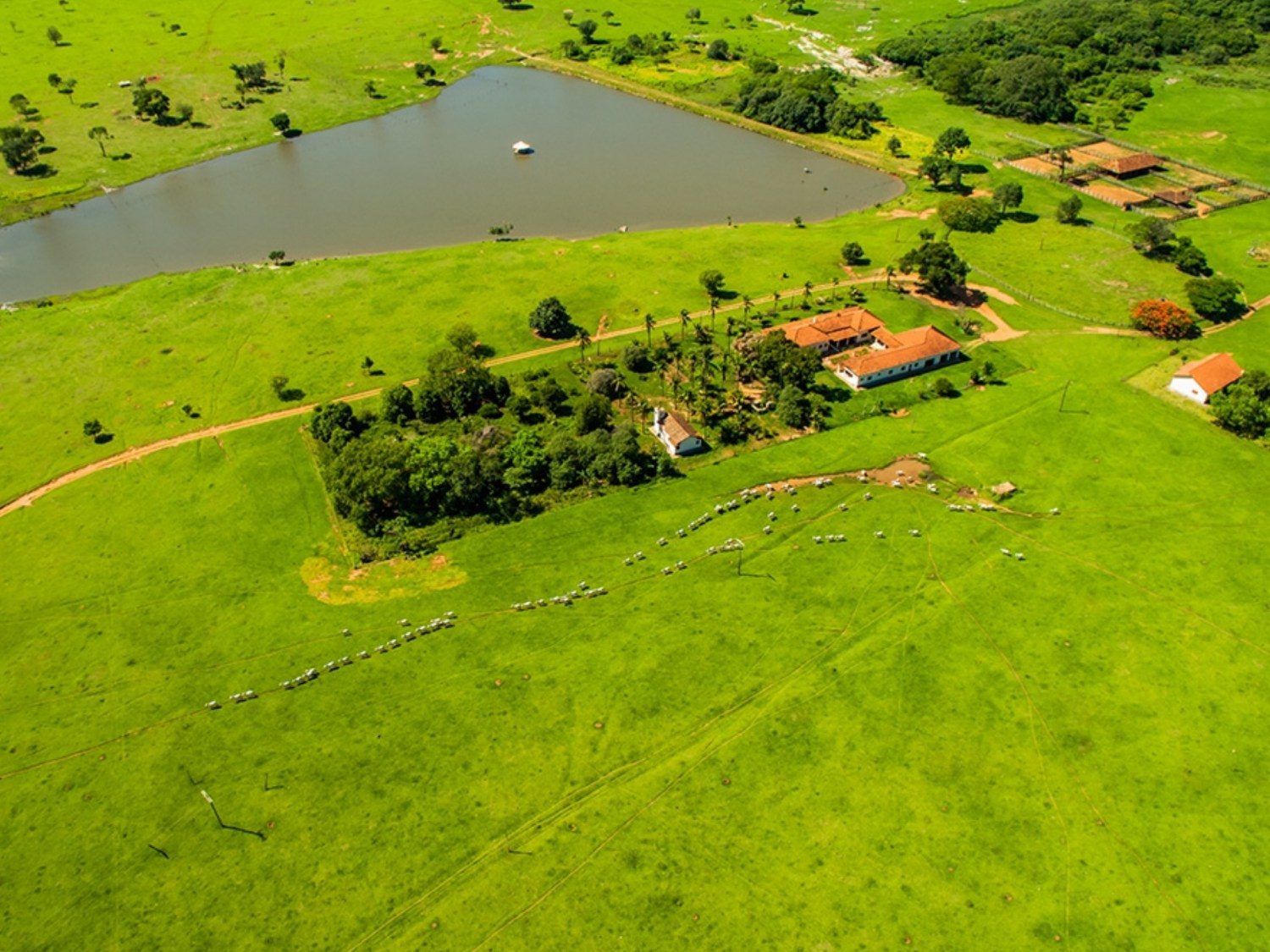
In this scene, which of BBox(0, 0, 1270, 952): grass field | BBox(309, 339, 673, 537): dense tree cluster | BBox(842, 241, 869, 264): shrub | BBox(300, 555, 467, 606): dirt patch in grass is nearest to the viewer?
BBox(0, 0, 1270, 952): grass field

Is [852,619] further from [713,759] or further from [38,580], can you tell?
[38,580]

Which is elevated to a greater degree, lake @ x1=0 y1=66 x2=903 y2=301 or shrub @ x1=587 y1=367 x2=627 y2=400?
lake @ x1=0 y1=66 x2=903 y2=301

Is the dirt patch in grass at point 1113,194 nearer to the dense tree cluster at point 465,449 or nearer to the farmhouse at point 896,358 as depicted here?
the farmhouse at point 896,358

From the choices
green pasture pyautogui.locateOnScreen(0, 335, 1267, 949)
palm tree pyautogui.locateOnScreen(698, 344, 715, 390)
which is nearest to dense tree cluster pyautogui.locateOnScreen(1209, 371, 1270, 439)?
green pasture pyautogui.locateOnScreen(0, 335, 1267, 949)

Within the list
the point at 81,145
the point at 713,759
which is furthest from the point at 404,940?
the point at 81,145

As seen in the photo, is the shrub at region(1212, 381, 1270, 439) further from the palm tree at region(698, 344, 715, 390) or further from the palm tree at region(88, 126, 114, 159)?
the palm tree at region(88, 126, 114, 159)

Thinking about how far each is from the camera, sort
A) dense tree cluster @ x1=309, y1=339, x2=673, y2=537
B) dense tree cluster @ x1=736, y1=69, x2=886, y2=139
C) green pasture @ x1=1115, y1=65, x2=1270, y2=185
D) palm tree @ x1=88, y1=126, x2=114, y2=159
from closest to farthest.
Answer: dense tree cluster @ x1=309, y1=339, x2=673, y2=537, green pasture @ x1=1115, y1=65, x2=1270, y2=185, palm tree @ x1=88, y1=126, x2=114, y2=159, dense tree cluster @ x1=736, y1=69, x2=886, y2=139

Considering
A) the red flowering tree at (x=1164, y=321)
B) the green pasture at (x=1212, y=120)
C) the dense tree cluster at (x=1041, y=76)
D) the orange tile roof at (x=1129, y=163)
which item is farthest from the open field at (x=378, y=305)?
the dense tree cluster at (x=1041, y=76)
